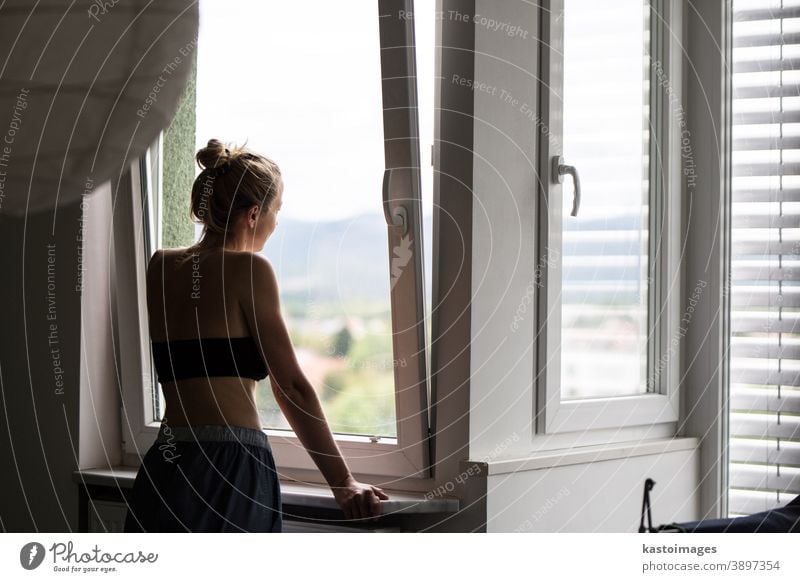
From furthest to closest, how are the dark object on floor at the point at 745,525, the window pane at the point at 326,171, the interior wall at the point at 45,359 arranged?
1. the interior wall at the point at 45,359
2. the window pane at the point at 326,171
3. the dark object on floor at the point at 745,525

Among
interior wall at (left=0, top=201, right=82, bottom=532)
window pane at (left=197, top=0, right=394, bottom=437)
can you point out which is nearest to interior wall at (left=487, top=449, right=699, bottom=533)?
window pane at (left=197, top=0, right=394, bottom=437)

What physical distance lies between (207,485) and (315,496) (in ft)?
0.65

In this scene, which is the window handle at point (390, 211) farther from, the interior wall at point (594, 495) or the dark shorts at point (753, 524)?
the dark shorts at point (753, 524)

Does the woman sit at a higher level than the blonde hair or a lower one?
lower

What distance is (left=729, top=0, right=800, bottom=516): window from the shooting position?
5.03ft

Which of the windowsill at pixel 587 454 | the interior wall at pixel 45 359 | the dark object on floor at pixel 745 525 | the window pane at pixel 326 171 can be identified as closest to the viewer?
the dark object on floor at pixel 745 525

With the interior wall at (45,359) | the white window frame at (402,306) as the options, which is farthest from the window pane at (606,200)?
the interior wall at (45,359)

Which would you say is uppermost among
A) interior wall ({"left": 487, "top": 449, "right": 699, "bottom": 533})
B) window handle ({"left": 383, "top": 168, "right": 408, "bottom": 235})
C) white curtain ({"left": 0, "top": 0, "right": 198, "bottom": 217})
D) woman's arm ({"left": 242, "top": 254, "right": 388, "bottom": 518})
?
white curtain ({"left": 0, "top": 0, "right": 198, "bottom": 217})

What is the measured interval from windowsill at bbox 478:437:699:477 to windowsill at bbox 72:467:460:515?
97mm

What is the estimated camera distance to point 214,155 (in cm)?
135

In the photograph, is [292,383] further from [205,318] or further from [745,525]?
[745,525]

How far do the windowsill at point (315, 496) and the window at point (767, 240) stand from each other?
598mm

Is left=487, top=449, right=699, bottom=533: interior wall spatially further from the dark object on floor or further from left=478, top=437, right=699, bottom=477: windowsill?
the dark object on floor

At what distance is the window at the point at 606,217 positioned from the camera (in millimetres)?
1442
